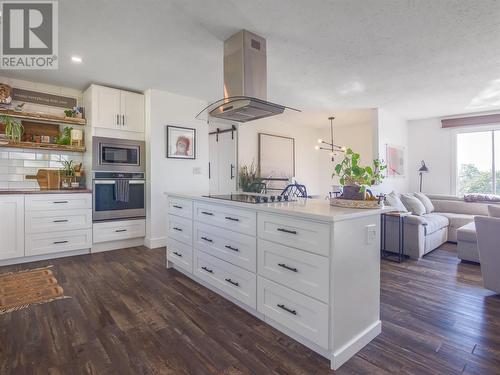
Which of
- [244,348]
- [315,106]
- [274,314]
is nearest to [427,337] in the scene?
[274,314]

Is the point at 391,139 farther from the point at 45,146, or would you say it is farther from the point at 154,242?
the point at 45,146

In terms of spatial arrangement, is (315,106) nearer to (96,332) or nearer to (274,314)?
(274,314)

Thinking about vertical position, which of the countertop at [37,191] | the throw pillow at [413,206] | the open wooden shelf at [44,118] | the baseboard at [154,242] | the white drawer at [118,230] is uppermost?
the open wooden shelf at [44,118]

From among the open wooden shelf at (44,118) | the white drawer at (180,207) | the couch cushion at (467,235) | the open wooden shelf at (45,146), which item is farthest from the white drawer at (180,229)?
the couch cushion at (467,235)

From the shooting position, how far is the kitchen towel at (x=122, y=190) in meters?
3.94

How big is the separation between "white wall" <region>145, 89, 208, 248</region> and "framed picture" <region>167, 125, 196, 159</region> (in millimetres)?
75

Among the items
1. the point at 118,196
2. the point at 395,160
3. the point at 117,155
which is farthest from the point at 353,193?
the point at 395,160

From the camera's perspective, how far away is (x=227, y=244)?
2.29m

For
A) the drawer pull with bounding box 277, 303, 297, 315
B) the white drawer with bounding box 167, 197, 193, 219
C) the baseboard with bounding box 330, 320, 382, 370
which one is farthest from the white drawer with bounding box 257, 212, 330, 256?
the white drawer with bounding box 167, 197, 193, 219

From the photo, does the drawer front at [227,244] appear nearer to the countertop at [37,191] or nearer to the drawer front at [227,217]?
the drawer front at [227,217]

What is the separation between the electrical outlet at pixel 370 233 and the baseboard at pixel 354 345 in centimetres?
59

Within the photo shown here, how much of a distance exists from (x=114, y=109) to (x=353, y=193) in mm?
3604

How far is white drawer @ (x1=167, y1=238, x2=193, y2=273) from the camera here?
281 centimetres

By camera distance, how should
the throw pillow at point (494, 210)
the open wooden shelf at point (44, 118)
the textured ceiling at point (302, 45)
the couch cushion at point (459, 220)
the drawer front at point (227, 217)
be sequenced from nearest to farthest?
the drawer front at point (227, 217) → the textured ceiling at point (302, 45) → the throw pillow at point (494, 210) → the open wooden shelf at point (44, 118) → the couch cushion at point (459, 220)
